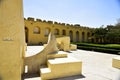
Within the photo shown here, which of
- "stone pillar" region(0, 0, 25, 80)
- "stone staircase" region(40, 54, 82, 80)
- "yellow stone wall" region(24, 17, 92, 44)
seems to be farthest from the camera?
"yellow stone wall" region(24, 17, 92, 44)

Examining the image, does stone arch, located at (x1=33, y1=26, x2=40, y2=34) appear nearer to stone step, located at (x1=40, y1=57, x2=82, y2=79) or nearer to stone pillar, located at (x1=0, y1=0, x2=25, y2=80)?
stone step, located at (x1=40, y1=57, x2=82, y2=79)

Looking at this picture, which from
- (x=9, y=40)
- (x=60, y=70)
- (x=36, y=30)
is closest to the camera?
A: (x=9, y=40)

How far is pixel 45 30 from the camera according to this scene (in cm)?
2623

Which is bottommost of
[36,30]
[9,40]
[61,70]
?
[61,70]

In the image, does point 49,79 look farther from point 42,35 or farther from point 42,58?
point 42,35

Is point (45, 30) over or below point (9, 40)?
over

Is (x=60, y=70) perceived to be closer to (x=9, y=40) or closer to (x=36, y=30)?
(x=9, y=40)

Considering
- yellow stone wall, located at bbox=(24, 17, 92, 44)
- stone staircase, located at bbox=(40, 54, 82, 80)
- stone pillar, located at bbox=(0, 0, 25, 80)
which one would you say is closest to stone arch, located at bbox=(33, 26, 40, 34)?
yellow stone wall, located at bbox=(24, 17, 92, 44)

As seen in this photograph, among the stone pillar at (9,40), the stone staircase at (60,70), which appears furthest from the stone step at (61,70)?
the stone pillar at (9,40)

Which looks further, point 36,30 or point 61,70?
point 36,30

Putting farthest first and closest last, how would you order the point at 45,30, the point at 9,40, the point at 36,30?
the point at 45,30 < the point at 36,30 < the point at 9,40

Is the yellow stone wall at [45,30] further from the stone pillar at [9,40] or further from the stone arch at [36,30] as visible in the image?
the stone pillar at [9,40]

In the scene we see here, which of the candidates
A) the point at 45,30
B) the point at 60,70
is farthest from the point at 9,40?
the point at 45,30

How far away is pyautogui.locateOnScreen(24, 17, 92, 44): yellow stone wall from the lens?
23766 millimetres
